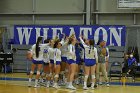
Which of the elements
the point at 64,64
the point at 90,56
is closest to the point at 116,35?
the point at 64,64

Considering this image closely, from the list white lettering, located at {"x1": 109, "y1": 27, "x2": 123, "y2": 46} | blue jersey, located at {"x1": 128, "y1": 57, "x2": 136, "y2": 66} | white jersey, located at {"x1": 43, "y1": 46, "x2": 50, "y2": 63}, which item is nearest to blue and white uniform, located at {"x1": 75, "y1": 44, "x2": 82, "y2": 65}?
white jersey, located at {"x1": 43, "y1": 46, "x2": 50, "y2": 63}

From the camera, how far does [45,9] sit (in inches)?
843

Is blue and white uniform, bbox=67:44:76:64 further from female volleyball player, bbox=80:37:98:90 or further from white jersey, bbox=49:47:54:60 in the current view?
white jersey, bbox=49:47:54:60

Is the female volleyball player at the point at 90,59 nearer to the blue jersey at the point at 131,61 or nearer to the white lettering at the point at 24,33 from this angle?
the blue jersey at the point at 131,61

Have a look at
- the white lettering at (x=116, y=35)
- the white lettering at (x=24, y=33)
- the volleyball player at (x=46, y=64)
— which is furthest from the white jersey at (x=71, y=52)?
the white lettering at (x=24, y=33)

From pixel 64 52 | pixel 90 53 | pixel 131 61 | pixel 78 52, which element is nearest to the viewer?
pixel 90 53

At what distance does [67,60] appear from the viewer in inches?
523

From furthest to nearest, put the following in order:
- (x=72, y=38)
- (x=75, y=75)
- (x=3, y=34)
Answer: (x=3, y=34), (x=75, y=75), (x=72, y=38)

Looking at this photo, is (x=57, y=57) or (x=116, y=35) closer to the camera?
(x=57, y=57)

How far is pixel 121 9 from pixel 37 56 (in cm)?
816

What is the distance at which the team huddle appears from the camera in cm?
1314

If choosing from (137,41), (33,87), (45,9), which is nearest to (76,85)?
(33,87)

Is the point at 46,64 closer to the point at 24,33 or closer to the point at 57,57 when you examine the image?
the point at 57,57

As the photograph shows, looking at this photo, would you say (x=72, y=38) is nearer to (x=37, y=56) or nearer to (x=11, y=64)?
(x=37, y=56)
